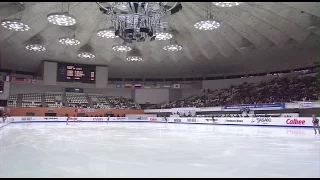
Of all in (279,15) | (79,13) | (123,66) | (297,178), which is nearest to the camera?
(297,178)

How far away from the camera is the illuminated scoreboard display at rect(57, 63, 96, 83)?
40.4m

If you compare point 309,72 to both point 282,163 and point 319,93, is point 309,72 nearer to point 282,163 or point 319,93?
point 319,93

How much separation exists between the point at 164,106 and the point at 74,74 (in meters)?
15.3

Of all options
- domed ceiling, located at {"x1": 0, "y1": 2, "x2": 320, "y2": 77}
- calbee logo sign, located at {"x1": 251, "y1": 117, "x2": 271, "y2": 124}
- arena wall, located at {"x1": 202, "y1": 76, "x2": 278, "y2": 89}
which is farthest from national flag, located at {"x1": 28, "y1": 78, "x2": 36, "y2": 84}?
calbee logo sign, located at {"x1": 251, "y1": 117, "x2": 271, "y2": 124}

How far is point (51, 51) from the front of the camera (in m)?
35.5

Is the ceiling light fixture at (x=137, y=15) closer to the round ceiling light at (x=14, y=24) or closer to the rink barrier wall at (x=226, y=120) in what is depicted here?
the round ceiling light at (x=14, y=24)

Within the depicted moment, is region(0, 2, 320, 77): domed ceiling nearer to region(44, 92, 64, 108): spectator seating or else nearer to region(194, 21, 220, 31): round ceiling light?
region(194, 21, 220, 31): round ceiling light

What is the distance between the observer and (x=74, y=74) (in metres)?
40.5

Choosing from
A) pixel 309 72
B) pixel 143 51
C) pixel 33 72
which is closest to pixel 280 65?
pixel 309 72

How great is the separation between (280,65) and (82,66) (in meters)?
28.7

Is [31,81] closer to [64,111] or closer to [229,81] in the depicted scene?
[64,111]

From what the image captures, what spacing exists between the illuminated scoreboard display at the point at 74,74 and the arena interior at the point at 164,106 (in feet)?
0.49

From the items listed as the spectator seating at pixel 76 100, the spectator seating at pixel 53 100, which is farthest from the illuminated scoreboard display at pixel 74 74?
the spectator seating at pixel 76 100

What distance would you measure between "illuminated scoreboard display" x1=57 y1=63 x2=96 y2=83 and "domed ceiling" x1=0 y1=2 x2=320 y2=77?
3.43 ft
